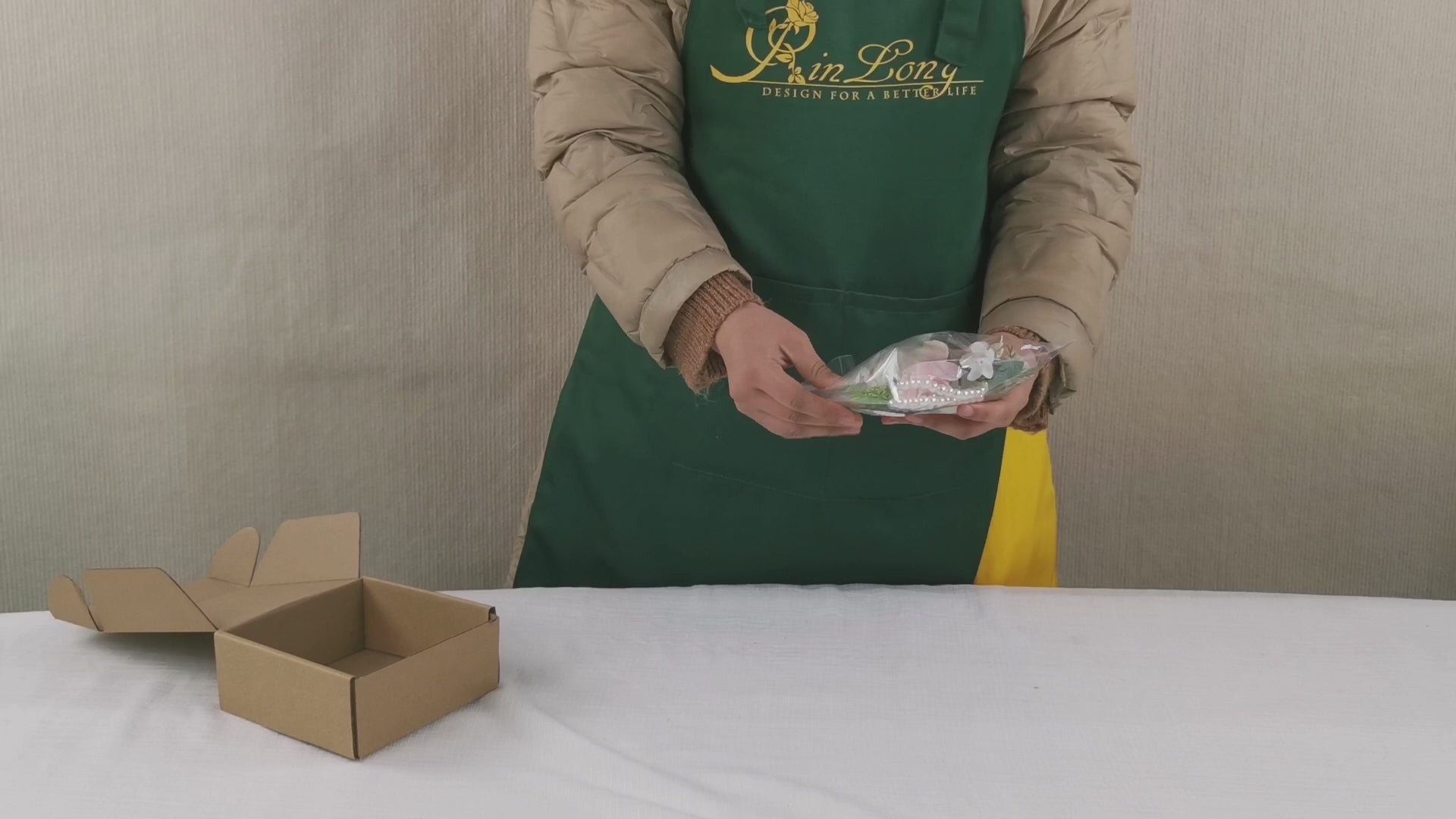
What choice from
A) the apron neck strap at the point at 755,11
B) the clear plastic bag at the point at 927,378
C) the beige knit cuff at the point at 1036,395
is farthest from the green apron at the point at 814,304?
the clear plastic bag at the point at 927,378

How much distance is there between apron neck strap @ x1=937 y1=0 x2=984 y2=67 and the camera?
133cm

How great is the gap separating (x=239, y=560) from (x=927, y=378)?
0.70 m

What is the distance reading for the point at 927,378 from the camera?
1.17m

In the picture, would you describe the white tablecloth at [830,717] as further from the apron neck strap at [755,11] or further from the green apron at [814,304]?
the apron neck strap at [755,11]

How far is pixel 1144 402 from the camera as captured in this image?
2.07 meters

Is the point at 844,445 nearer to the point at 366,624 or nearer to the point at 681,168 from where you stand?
the point at 681,168

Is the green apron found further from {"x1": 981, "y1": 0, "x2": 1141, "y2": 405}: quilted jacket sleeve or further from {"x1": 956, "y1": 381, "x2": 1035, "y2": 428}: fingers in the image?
{"x1": 956, "y1": 381, "x2": 1035, "y2": 428}: fingers

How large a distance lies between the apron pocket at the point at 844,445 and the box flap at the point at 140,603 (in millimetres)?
618

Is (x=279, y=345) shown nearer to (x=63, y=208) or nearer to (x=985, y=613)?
(x=63, y=208)

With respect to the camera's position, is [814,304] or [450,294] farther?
[450,294]

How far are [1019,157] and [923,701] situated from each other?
0.74 meters

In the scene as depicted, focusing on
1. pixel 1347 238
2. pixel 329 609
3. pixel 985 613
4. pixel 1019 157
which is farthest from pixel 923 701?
pixel 1347 238

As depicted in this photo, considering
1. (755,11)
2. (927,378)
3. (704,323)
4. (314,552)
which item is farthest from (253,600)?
(755,11)

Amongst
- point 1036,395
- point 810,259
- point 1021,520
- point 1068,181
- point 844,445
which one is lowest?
A: point 1021,520
